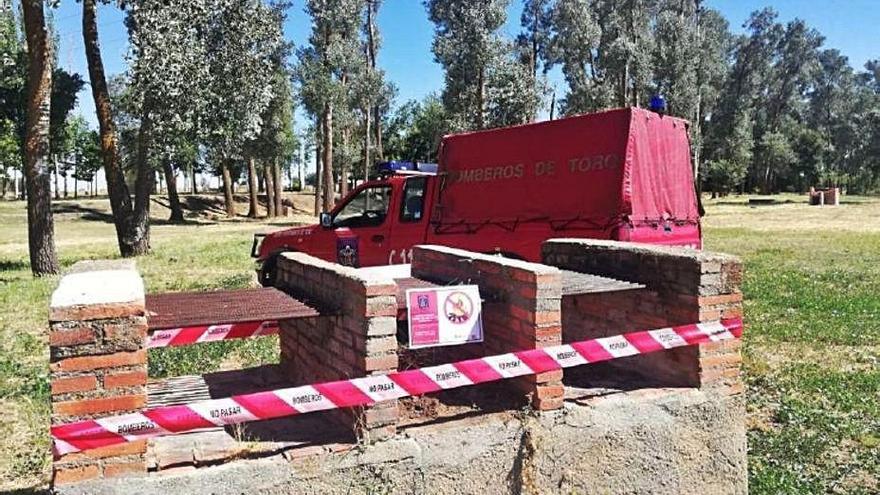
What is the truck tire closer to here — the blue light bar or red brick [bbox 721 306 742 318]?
the blue light bar

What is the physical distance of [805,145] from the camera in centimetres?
6762

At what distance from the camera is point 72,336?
2902mm

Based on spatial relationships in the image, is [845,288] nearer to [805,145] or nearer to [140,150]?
[140,150]

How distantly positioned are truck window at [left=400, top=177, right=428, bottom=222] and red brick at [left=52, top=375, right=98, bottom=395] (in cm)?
716

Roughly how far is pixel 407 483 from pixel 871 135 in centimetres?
6618

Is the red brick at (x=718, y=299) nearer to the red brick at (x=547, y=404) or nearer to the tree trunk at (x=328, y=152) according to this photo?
the red brick at (x=547, y=404)

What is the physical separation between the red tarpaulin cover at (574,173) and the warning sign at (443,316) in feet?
15.3

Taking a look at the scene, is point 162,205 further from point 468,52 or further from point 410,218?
point 410,218

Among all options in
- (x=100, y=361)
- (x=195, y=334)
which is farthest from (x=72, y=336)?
(x=195, y=334)

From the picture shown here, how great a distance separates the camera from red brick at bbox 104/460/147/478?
3002 mm

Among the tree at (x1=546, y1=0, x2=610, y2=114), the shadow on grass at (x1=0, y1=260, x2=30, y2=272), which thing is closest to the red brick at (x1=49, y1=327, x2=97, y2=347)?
the shadow on grass at (x1=0, y1=260, x2=30, y2=272)

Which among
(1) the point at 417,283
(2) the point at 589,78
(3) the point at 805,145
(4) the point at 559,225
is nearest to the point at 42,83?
(4) the point at 559,225

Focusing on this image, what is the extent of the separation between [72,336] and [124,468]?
63 cm

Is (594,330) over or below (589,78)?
below
